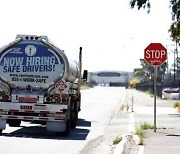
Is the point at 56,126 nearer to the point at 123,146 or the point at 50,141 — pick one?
the point at 50,141

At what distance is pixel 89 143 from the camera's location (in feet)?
47.9

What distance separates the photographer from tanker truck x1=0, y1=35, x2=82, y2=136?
16.4 metres

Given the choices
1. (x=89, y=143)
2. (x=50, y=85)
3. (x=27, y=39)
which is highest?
(x=27, y=39)

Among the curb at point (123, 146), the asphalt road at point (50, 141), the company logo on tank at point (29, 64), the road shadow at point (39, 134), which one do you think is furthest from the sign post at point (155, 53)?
the curb at point (123, 146)

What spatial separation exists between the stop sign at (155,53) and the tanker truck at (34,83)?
9.27 ft

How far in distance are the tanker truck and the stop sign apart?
9.27ft

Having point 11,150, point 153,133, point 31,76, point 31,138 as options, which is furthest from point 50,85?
point 11,150

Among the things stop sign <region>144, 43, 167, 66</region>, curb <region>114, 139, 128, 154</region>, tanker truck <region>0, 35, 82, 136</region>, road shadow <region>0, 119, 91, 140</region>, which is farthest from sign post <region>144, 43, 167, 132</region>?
curb <region>114, 139, 128, 154</region>

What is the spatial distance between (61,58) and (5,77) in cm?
201

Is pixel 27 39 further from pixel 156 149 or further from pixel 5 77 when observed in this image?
pixel 156 149

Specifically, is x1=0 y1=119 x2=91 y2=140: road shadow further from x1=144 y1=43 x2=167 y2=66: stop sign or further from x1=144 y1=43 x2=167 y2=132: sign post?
→ x1=144 y1=43 x2=167 y2=66: stop sign

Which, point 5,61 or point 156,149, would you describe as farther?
point 5,61

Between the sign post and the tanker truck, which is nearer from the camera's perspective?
the tanker truck

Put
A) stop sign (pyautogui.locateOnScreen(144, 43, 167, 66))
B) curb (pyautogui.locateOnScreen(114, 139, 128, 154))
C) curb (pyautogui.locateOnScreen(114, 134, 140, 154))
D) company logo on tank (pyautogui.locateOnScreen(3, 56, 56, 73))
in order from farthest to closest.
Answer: stop sign (pyautogui.locateOnScreen(144, 43, 167, 66)) → company logo on tank (pyautogui.locateOnScreen(3, 56, 56, 73)) → curb (pyautogui.locateOnScreen(114, 134, 140, 154)) → curb (pyautogui.locateOnScreen(114, 139, 128, 154))
